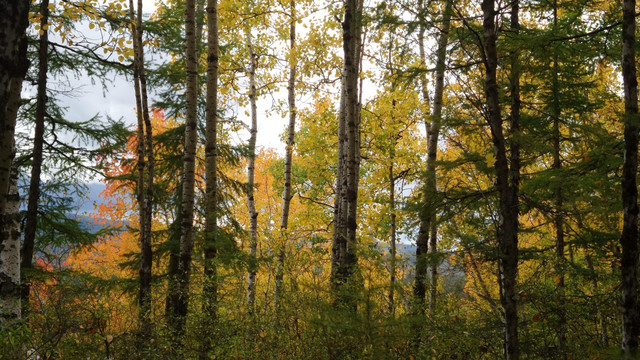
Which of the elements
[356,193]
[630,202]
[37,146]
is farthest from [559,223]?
[37,146]

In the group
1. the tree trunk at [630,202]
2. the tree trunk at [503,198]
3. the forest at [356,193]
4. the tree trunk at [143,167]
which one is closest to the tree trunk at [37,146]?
the forest at [356,193]

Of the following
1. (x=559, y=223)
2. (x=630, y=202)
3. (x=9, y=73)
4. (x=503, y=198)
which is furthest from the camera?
(x=559, y=223)

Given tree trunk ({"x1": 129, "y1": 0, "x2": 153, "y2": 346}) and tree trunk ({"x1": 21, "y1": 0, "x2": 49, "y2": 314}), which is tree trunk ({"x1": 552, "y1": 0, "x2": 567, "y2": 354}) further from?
tree trunk ({"x1": 21, "y1": 0, "x2": 49, "y2": 314})

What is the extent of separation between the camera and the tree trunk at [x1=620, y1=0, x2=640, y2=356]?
340 cm

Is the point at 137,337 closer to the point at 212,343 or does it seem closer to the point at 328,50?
the point at 212,343

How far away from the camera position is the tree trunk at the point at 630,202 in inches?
134

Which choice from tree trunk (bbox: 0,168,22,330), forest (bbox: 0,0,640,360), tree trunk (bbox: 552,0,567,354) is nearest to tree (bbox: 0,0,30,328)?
forest (bbox: 0,0,640,360)

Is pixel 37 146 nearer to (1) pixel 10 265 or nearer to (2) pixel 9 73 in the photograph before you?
(1) pixel 10 265

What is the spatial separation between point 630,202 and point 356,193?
4408mm

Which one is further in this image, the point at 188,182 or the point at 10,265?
the point at 188,182

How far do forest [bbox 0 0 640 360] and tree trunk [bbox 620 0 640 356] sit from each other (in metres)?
0.02

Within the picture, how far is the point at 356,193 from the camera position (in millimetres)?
7387

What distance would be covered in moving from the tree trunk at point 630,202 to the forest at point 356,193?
2cm

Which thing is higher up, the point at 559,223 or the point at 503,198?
the point at 503,198
